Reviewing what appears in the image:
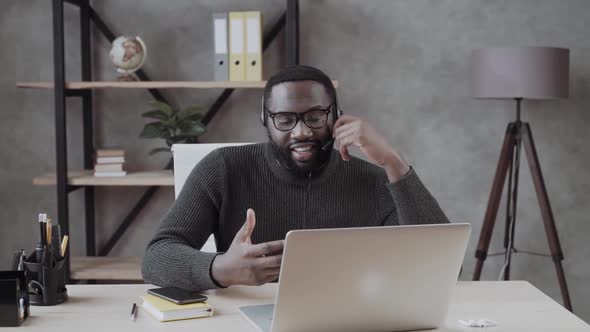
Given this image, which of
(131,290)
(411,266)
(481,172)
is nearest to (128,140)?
(481,172)

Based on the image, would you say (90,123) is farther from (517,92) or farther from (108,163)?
(517,92)

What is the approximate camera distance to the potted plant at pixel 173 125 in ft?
10.9

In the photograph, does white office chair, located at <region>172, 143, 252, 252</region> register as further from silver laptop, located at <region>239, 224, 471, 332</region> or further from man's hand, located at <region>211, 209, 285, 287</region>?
silver laptop, located at <region>239, 224, 471, 332</region>

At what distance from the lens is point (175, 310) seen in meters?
1.47

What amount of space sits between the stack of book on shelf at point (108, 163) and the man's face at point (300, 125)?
161 cm

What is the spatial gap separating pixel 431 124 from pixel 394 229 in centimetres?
242

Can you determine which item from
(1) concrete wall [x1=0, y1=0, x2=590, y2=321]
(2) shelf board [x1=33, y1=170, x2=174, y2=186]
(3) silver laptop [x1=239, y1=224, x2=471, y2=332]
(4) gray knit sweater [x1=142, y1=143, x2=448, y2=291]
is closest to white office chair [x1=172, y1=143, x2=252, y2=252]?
(4) gray knit sweater [x1=142, y1=143, x2=448, y2=291]

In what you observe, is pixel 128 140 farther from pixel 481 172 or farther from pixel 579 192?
pixel 579 192

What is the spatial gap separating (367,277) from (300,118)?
675 millimetres

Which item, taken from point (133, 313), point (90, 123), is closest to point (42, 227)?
point (133, 313)

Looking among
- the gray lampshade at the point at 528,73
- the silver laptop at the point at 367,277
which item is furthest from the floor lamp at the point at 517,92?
the silver laptop at the point at 367,277

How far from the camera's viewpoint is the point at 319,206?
2.00 metres

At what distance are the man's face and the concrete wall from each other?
1.71 meters

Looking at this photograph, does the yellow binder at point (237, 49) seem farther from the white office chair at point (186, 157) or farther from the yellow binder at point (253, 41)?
the white office chair at point (186, 157)
